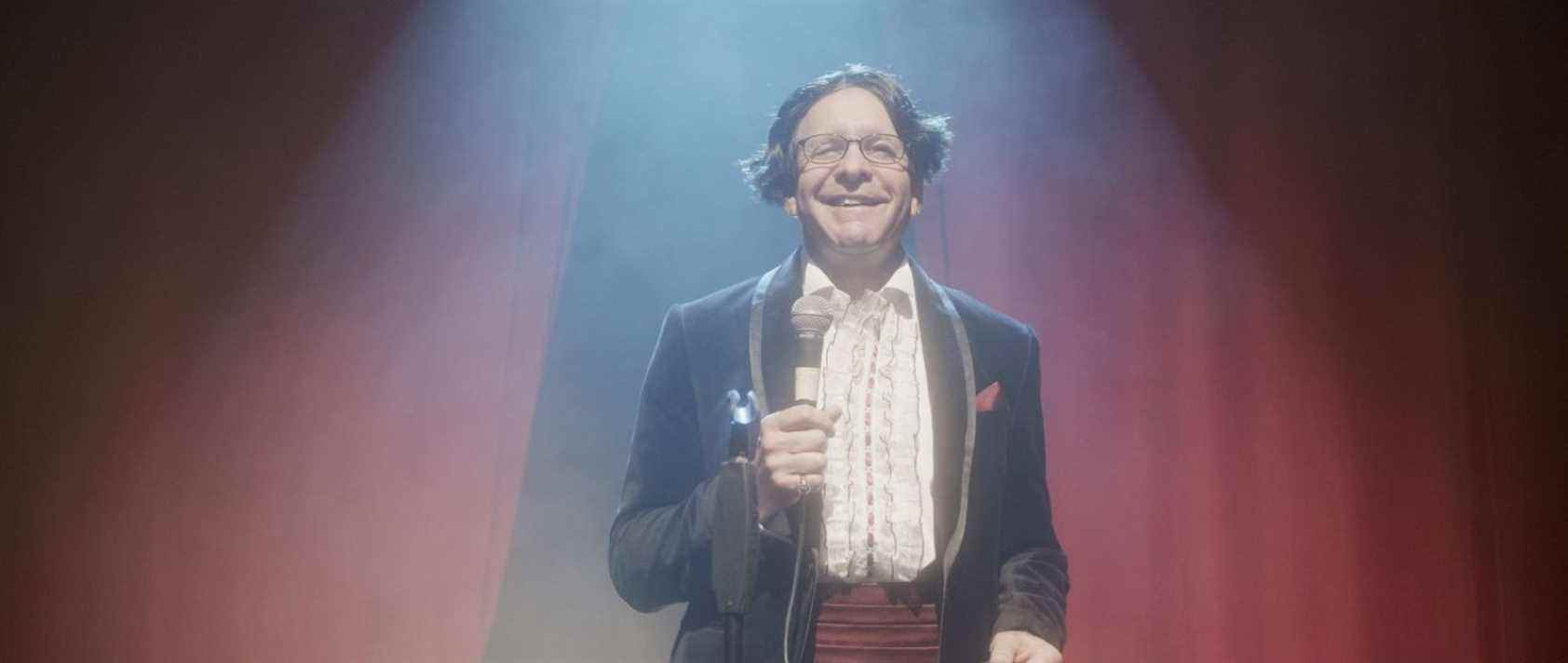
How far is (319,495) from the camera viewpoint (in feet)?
9.44

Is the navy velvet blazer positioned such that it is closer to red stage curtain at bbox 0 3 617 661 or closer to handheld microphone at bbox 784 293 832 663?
handheld microphone at bbox 784 293 832 663

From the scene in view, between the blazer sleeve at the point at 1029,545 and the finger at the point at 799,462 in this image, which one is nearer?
the finger at the point at 799,462

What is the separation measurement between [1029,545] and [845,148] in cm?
96

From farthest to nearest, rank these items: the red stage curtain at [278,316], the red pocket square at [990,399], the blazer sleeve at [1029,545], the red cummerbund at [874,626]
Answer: the red stage curtain at [278,316] → the red pocket square at [990,399] → the blazer sleeve at [1029,545] → the red cummerbund at [874,626]

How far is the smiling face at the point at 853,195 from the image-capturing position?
2.71m

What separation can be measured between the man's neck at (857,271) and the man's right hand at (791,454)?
0.57 m

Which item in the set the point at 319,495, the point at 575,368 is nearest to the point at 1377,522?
the point at 575,368

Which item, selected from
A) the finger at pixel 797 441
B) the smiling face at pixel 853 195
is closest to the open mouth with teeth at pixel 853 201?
the smiling face at pixel 853 195

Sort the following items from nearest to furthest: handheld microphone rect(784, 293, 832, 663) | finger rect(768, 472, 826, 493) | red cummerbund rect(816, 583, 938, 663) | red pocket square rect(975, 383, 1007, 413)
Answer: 1. handheld microphone rect(784, 293, 832, 663)
2. finger rect(768, 472, 826, 493)
3. red cummerbund rect(816, 583, 938, 663)
4. red pocket square rect(975, 383, 1007, 413)

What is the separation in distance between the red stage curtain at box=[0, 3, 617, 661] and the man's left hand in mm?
1132

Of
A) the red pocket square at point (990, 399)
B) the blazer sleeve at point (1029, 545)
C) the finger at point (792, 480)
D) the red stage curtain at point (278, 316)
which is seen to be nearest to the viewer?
the finger at point (792, 480)

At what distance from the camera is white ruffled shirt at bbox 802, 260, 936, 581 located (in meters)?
2.48

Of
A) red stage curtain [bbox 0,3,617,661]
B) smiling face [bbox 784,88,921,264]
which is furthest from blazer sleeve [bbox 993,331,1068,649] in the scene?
red stage curtain [bbox 0,3,617,661]

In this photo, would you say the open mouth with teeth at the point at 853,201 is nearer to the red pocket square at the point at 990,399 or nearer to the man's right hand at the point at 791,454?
the red pocket square at the point at 990,399
